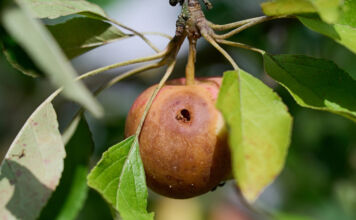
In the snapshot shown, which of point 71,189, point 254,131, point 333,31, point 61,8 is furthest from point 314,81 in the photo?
point 71,189

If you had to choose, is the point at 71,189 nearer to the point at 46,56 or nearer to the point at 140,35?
the point at 140,35

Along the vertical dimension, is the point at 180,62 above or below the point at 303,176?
above

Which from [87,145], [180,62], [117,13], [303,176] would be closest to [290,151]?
[303,176]

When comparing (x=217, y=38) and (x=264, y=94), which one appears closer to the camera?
(x=264, y=94)

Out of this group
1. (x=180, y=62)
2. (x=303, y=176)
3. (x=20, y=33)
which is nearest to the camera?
(x=20, y=33)

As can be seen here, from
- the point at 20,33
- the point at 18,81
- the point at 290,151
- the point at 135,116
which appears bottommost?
the point at 290,151

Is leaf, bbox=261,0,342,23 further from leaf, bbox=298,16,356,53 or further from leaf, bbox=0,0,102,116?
leaf, bbox=0,0,102,116

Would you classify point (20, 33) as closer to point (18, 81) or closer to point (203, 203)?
point (18, 81)
